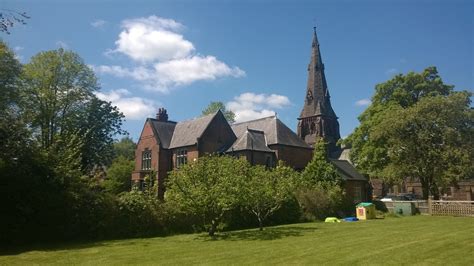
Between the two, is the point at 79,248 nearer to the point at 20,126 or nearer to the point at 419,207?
the point at 20,126

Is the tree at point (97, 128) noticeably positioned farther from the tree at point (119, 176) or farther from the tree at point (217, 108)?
the tree at point (217, 108)

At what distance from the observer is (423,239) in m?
16.2

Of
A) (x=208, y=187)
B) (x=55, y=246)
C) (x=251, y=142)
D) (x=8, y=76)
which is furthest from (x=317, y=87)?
(x=55, y=246)

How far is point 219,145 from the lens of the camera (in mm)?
41688

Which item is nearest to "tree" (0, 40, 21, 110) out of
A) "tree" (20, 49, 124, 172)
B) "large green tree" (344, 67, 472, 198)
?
"tree" (20, 49, 124, 172)

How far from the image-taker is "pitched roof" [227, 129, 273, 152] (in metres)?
38.6

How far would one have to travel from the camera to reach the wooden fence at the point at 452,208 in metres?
29.8

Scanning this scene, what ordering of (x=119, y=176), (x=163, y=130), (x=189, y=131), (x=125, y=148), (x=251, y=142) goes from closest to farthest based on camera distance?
1. (x=251, y=142)
2. (x=189, y=131)
3. (x=163, y=130)
4. (x=119, y=176)
5. (x=125, y=148)

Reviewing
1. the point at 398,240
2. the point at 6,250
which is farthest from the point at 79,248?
the point at 398,240

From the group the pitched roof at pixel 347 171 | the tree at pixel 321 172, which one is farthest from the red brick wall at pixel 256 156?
the pitched roof at pixel 347 171

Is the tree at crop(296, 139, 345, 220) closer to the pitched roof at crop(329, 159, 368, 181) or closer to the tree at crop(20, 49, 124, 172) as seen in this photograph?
the pitched roof at crop(329, 159, 368, 181)

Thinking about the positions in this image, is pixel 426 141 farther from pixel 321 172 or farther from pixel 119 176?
pixel 119 176

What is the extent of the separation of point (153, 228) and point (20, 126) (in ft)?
29.1

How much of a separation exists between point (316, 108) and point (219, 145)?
3588 cm
